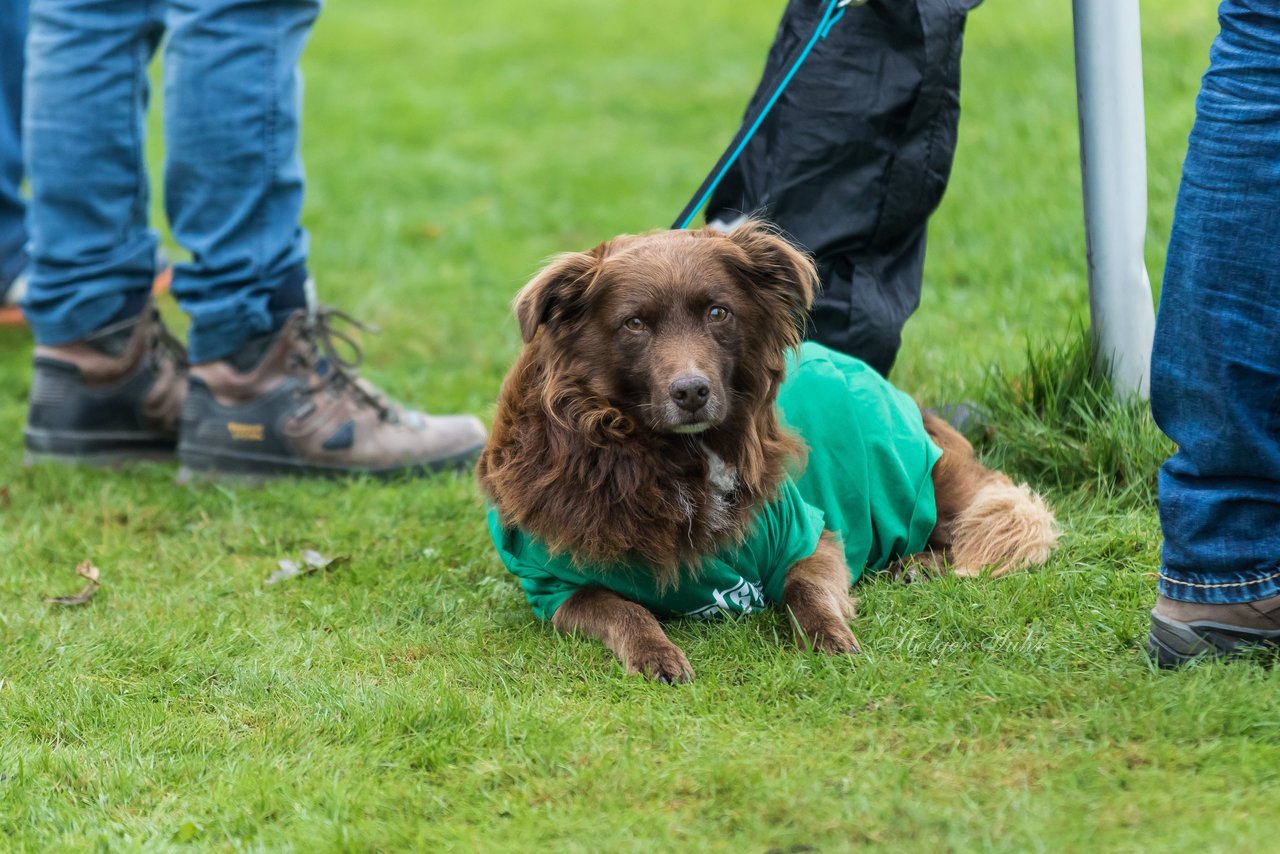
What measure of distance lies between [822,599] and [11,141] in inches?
186

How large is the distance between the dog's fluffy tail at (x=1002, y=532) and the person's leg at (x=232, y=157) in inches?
92.2

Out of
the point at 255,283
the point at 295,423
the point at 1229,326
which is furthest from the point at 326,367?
→ the point at 1229,326

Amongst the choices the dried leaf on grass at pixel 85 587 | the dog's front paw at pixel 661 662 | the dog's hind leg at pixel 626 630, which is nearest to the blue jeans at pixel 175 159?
the dried leaf on grass at pixel 85 587

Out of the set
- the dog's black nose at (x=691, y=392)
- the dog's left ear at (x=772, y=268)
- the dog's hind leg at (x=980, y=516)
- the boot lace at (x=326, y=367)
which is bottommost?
the boot lace at (x=326, y=367)

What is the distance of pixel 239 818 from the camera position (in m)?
2.53

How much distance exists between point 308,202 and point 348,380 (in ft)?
12.1

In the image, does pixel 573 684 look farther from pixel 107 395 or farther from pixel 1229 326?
pixel 107 395

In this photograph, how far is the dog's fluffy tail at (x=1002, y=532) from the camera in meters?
3.50

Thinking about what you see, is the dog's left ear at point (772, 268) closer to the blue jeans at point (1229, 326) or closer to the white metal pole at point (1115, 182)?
the blue jeans at point (1229, 326)

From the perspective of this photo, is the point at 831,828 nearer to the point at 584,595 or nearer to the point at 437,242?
the point at 584,595

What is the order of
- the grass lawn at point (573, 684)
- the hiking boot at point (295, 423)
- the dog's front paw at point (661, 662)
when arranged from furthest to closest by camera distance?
the hiking boot at point (295, 423) → the dog's front paw at point (661, 662) → the grass lawn at point (573, 684)

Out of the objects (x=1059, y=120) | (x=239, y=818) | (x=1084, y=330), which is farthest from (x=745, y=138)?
(x=1059, y=120)

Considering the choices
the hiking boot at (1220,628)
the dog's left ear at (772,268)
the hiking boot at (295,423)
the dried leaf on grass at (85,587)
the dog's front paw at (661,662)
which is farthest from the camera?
the hiking boot at (295,423)

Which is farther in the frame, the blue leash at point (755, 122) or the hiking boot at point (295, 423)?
the hiking boot at point (295, 423)
